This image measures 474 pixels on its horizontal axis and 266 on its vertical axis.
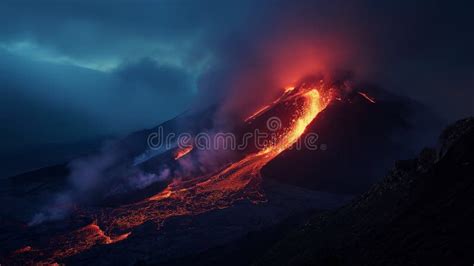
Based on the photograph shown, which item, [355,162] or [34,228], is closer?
[34,228]

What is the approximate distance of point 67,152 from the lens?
172750 millimetres

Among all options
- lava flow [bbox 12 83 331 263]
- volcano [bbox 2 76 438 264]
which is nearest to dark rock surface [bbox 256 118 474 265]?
volcano [bbox 2 76 438 264]

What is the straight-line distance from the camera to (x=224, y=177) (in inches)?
3310

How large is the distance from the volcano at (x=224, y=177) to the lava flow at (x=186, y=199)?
0.15m

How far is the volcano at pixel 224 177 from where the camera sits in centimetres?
6594

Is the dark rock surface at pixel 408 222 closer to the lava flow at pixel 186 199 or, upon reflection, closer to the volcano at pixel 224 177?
the volcano at pixel 224 177

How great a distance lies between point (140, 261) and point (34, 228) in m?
25.1

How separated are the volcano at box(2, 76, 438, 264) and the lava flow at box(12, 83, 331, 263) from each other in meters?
0.15

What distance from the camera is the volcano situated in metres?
65.9

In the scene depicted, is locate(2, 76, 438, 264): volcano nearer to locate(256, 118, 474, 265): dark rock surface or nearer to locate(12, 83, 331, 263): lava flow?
locate(12, 83, 331, 263): lava flow

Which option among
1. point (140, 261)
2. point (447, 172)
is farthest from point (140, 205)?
point (447, 172)

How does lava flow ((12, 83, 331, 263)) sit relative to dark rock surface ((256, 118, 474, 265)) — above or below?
above

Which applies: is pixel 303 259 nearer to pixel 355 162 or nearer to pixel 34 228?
pixel 34 228

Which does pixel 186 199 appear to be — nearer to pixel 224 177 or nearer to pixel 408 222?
pixel 224 177
